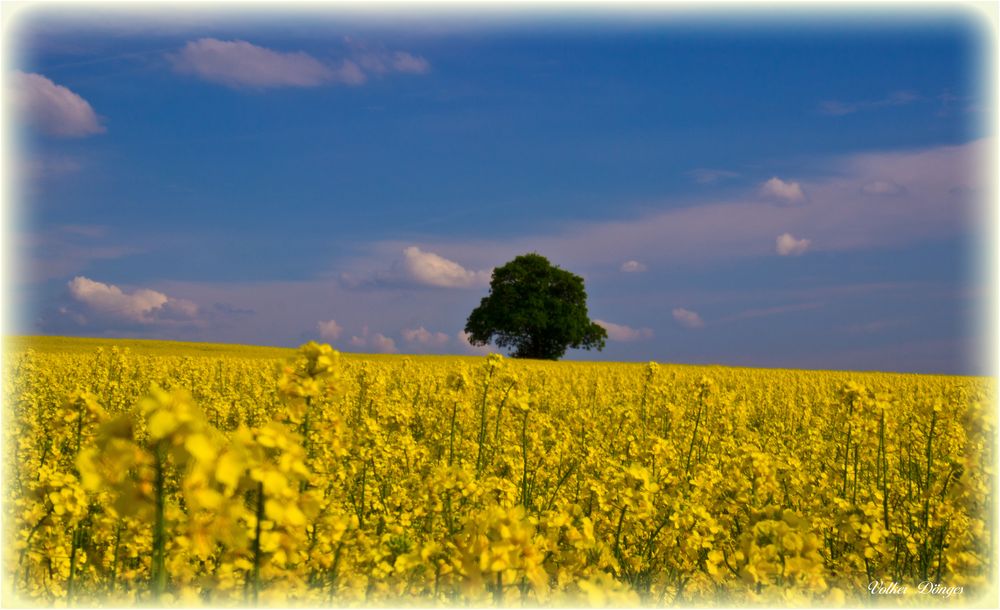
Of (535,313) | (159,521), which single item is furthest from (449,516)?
(535,313)

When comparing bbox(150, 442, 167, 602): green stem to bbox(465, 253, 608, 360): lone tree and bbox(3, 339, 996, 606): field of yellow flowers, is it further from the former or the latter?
bbox(465, 253, 608, 360): lone tree

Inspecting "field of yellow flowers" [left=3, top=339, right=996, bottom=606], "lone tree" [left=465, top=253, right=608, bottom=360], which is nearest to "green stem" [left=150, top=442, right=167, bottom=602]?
"field of yellow flowers" [left=3, top=339, right=996, bottom=606]

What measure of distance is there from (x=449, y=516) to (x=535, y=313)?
47.2 metres

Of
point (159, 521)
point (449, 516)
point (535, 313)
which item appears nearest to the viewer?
point (159, 521)

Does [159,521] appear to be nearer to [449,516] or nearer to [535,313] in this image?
[449,516]

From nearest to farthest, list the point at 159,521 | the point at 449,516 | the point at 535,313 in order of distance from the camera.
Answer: the point at 159,521, the point at 449,516, the point at 535,313

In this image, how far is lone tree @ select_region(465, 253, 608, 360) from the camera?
52250 millimetres

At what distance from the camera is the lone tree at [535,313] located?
171ft

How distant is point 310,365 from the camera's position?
3674 millimetres

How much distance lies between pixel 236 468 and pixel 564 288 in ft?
176

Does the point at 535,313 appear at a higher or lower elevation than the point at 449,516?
higher

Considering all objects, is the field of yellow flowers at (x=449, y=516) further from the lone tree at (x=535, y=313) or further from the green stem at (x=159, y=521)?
the lone tree at (x=535, y=313)

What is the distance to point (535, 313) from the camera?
51281 mm

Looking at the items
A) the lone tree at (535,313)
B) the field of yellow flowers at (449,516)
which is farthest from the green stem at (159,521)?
the lone tree at (535,313)
